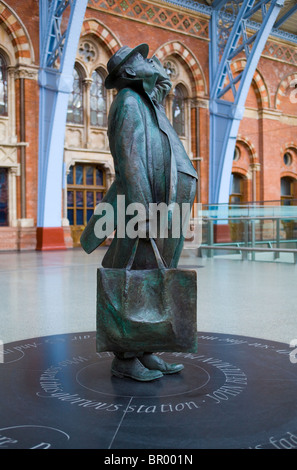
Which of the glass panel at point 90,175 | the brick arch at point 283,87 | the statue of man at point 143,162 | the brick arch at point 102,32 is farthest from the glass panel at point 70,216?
the statue of man at point 143,162

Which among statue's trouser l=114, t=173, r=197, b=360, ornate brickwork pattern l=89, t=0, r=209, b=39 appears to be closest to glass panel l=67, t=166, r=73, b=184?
ornate brickwork pattern l=89, t=0, r=209, b=39

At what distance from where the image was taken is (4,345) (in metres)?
3.48

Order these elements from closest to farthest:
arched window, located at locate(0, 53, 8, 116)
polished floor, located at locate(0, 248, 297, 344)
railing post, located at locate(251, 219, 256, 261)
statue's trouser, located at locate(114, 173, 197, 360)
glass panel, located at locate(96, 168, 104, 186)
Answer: statue's trouser, located at locate(114, 173, 197, 360) < polished floor, located at locate(0, 248, 297, 344) < railing post, located at locate(251, 219, 256, 261) < arched window, located at locate(0, 53, 8, 116) < glass panel, located at locate(96, 168, 104, 186)

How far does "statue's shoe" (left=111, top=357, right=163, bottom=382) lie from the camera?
8.81 feet

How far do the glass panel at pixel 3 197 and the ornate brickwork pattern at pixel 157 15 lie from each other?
619 cm

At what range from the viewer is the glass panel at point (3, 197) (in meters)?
14.5

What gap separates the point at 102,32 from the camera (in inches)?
630

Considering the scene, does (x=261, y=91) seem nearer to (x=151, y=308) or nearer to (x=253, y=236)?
(x=253, y=236)

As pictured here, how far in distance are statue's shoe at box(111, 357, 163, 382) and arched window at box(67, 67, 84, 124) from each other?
1419 centimetres

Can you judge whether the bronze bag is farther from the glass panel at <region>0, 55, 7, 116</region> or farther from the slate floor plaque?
the glass panel at <region>0, 55, 7, 116</region>

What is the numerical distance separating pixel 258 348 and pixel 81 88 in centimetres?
1431

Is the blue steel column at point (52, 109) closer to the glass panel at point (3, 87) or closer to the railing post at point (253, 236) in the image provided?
the glass panel at point (3, 87)
